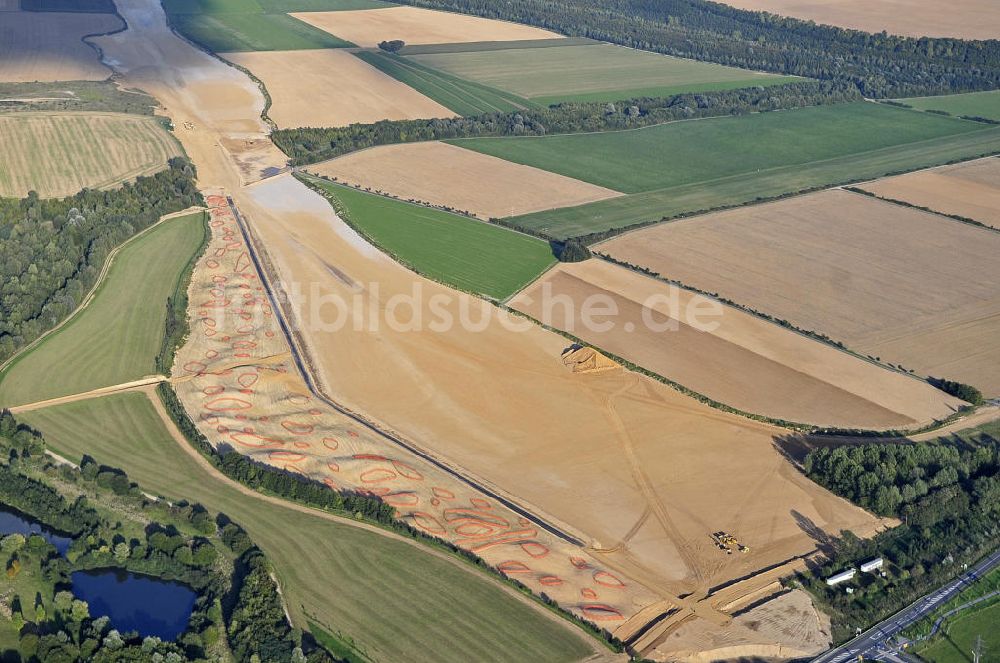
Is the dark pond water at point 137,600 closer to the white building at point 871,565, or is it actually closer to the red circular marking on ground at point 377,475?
the red circular marking on ground at point 377,475

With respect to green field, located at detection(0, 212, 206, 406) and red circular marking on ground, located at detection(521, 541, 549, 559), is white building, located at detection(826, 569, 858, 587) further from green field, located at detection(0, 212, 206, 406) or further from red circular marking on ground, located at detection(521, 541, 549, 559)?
green field, located at detection(0, 212, 206, 406)

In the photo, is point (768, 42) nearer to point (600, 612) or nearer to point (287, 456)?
point (287, 456)

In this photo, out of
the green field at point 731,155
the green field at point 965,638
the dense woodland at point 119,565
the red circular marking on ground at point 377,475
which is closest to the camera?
the dense woodland at point 119,565

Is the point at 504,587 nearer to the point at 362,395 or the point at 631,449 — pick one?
the point at 631,449

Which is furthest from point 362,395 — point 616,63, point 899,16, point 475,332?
point 899,16

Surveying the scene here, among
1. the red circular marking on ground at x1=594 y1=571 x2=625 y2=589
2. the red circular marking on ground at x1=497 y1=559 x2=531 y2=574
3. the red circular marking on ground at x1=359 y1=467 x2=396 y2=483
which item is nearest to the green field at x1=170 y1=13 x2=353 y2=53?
the red circular marking on ground at x1=359 y1=467 x2=396 y2=483

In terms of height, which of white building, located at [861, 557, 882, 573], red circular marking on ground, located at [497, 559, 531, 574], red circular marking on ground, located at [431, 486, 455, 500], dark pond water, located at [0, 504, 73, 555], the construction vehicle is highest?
white building, located at [861, 557, 882, 573]

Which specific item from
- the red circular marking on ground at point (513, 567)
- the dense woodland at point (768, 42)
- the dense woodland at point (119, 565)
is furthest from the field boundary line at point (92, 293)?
the dense woodland at point (768, 42)
